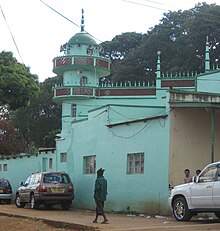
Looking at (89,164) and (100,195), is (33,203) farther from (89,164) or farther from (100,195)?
(100,195)

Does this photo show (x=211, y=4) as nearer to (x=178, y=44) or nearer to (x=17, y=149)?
(x=178, y=44)

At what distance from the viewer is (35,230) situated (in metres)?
13.0

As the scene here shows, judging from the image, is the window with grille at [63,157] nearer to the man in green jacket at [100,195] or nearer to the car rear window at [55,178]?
the car rear window at [55,178]

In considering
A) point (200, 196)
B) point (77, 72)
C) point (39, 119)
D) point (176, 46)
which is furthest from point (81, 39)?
point (200, 196)

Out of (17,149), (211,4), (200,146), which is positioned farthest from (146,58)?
(200,146)

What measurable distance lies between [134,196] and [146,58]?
42183 millimetres

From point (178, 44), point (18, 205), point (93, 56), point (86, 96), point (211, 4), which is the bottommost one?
point (18, 205)

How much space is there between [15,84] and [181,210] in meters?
12.3

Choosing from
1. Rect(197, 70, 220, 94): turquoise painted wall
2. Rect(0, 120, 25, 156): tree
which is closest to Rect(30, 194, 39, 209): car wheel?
Rect(197, 70, 220, 94): turquoise painted wall

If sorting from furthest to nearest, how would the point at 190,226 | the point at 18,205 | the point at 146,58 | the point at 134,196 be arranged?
the point at 146,58 → the point at 18,205 → the point at 134,196 → the point at 190,226

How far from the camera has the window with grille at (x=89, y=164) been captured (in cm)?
2127

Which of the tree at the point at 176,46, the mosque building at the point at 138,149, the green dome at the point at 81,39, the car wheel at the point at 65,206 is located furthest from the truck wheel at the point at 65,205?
the tree at the point at 176,46

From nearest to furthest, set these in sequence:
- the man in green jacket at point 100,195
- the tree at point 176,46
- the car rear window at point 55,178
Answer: the man in green jacket at point 100,195 < the car rear window at point 55,178 < the tree at point 176,46

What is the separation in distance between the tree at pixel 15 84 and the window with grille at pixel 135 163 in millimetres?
7659
